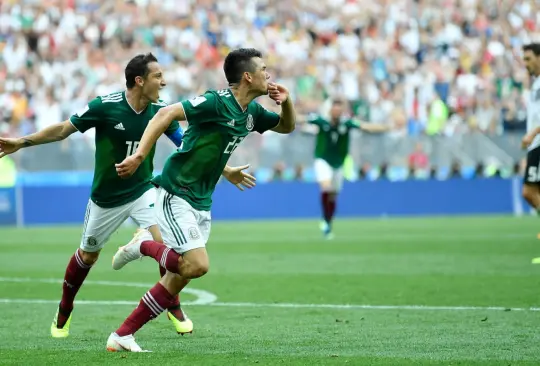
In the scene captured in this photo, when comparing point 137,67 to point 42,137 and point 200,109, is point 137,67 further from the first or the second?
point 200,109

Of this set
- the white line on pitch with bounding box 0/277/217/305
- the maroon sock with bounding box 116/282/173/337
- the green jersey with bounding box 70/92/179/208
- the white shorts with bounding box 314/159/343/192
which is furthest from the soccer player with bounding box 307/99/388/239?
the maroon sock with bounding box 116/282/173/337

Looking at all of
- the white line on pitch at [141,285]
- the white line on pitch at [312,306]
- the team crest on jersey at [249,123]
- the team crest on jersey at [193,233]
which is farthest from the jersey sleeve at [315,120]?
the team crest on jersey at [193,233]

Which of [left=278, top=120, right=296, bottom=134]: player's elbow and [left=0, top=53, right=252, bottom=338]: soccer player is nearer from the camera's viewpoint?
[left=278, top=120, right=296, bottom=134]: player's elbow

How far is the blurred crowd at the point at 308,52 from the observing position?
29250 mm

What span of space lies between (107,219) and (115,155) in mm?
548

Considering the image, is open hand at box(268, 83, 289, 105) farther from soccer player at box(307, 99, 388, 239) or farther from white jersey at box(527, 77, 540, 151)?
soccer player at box(307, 99, 388, 239)

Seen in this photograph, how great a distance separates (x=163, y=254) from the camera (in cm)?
821

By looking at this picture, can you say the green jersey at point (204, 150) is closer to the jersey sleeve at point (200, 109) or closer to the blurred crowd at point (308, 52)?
the jersey sleeve at point (200, 109)

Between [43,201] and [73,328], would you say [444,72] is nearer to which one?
[43,201]

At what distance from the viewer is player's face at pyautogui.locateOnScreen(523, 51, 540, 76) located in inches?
546

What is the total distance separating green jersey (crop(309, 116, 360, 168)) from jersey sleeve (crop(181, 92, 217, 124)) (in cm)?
1323

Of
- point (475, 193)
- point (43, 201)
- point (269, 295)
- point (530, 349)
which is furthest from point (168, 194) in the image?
point (475, 193)

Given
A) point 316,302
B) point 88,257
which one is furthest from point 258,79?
point 316,302

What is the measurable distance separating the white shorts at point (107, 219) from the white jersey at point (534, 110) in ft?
20.3
